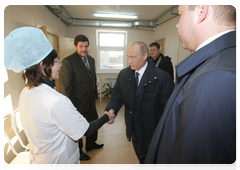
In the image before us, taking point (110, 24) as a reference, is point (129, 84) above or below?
below

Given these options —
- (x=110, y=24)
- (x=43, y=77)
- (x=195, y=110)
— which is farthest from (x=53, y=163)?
(x=110, y=24)

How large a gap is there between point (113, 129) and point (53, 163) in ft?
8.43

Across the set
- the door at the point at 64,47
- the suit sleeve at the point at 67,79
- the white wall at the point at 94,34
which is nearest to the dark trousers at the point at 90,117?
the suit sleeve at the point at 67,79

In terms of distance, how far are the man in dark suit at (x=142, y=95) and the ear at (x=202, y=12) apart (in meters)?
0.95

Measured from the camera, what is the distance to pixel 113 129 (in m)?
3.53

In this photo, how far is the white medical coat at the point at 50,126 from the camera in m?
0.91

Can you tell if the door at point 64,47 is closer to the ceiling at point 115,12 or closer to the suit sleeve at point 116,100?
the ceiling at point 115,12

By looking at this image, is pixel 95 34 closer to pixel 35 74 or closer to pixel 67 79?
pixel 67 79

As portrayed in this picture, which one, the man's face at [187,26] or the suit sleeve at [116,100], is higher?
the man's face at [187,26]

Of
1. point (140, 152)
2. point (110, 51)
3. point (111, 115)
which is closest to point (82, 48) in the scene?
point (111, 115)

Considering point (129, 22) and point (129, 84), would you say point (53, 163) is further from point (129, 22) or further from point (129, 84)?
point (129, 22)

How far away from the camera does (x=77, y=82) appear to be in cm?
228

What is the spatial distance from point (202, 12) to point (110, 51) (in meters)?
6.13

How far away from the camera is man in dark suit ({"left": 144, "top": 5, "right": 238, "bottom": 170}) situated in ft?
1.54
